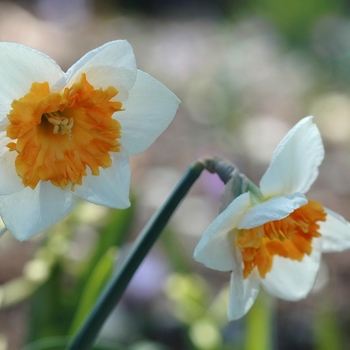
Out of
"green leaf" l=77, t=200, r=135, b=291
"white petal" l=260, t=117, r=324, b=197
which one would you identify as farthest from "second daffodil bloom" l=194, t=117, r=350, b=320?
"green leaf" l=77, t=200, r=135, b=291

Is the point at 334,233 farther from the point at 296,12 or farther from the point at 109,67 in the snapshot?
the point at 296,12

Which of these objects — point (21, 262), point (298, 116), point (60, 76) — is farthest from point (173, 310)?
point (298, 116)

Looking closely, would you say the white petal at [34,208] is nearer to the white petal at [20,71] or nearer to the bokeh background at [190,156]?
the white petal at [20,71]

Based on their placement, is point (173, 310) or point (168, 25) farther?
point (168, 25)

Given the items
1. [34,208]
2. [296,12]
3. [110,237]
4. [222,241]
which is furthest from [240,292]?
[296,12]

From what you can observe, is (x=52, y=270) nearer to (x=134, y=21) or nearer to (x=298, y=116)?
(x=298, y=116)

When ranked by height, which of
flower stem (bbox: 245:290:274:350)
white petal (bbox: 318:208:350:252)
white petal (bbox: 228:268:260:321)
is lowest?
flower stem (bbox: 245:290:274:350)

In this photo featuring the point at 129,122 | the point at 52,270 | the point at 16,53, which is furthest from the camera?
the point at 52,270

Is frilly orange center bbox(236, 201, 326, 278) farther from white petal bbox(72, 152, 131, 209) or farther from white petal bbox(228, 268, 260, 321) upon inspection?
white petal bbox(72, 152, 131, 209)
